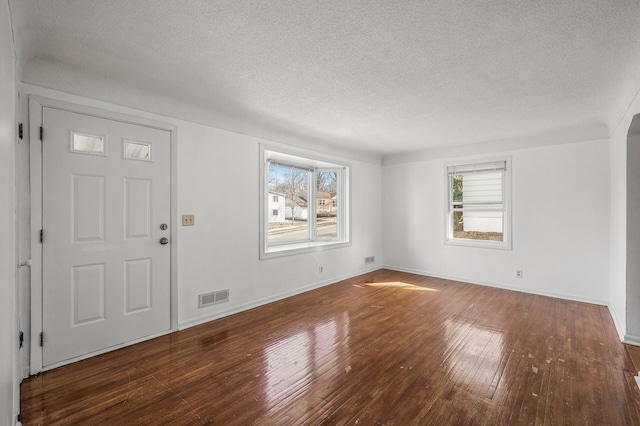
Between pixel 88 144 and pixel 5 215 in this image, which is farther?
pixel 88 144

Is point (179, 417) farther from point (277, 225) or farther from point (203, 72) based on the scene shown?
point (277, 225)

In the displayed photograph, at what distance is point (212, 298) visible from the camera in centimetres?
346

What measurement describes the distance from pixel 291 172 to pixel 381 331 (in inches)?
110

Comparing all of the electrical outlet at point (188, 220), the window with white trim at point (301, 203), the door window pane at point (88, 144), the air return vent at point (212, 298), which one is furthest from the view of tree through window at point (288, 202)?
the door window pane at point (88, 144)

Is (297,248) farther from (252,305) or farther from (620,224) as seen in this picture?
(620,224)

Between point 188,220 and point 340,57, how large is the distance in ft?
7.36

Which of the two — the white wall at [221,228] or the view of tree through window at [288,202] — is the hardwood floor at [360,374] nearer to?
the white wall at [221,228]

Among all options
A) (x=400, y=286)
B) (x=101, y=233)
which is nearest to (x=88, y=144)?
(x=101, y=233)

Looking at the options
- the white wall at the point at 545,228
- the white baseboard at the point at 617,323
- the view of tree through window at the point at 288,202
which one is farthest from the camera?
the view of tree through window at the point at 288,202

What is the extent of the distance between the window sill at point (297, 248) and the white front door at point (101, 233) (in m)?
1.41

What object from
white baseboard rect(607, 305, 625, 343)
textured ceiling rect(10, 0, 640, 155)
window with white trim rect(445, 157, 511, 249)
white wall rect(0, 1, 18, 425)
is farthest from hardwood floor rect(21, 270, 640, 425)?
textured ceiling rect(10, 0, 640, 155)

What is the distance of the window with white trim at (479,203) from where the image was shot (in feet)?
15.7

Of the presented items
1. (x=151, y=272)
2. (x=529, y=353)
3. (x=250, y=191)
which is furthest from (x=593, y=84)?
(x=151, y=272)

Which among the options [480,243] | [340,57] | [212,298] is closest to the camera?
[340,57]
